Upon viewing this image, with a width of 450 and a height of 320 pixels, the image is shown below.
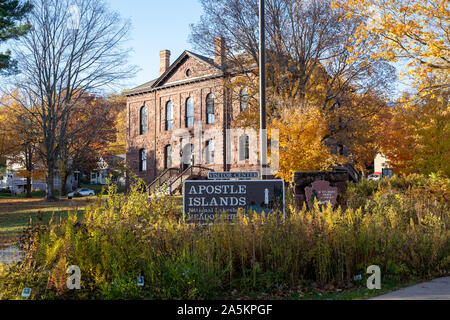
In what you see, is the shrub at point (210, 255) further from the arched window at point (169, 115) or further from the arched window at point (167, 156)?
the arched window at point (169, 115)

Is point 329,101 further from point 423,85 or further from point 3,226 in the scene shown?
point 3,226

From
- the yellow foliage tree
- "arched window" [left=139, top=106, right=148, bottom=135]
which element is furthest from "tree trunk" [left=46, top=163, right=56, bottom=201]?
the yellow foliage tree

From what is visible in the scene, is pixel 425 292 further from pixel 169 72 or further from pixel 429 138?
pixel 169 72

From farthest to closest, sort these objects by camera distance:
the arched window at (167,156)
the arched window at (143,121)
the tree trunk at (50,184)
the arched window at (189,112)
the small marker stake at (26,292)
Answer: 1. the arched window at (143,121)
2. the arched window at (167,156)
3. the arched window at (189,112)
4. the tree trunk at (50,184)
5. the small marker stake at (26,292)

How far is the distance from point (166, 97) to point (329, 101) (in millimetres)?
19873

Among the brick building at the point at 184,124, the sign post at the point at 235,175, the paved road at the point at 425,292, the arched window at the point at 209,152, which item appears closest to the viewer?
the paved road at the point at 425,292

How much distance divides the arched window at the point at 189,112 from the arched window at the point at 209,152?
10.2 feet

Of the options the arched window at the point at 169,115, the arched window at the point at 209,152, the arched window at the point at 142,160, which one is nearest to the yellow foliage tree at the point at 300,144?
the arched window at the point at 209,152

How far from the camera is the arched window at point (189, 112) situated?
38.5 meters

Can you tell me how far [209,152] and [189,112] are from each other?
16.2 ft

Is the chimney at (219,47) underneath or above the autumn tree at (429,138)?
above

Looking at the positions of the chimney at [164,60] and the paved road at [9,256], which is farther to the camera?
the chimney at [164,60]

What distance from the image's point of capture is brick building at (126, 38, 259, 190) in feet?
113

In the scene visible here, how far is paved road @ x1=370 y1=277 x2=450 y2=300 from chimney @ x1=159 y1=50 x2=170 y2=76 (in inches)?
1574
